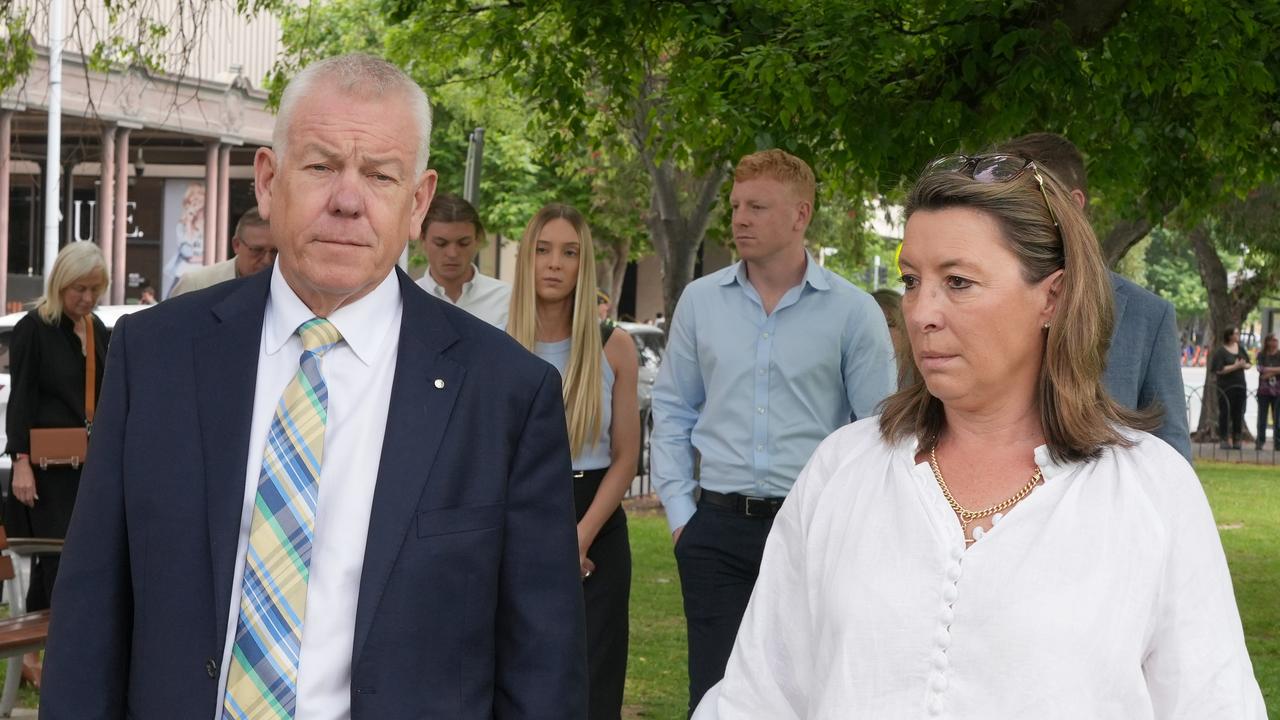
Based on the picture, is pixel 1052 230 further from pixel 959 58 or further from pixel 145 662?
pixel 959 58

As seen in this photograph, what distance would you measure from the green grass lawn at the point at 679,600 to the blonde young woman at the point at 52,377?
3202 millimetres

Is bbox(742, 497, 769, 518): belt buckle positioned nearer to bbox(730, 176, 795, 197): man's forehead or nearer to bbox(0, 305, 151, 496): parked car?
bbox(730, 176, 795, 197): man's forehead

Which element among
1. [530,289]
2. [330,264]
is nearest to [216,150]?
[530,289]

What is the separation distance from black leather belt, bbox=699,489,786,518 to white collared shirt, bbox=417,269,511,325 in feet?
4.94

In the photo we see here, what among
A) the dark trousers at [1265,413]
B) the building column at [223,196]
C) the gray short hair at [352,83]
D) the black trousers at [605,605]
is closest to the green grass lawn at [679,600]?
the black trousers at [605,605]

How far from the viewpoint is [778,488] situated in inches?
218

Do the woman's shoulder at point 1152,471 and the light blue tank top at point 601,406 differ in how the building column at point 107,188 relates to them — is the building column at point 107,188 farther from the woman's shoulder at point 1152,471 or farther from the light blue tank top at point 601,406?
the woman's shoulder at point 1152,471

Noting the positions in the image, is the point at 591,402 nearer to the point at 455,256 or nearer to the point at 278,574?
the point at 455,256

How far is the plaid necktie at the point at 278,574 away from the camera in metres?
2.56

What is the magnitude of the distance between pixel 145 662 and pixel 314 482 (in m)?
0.40

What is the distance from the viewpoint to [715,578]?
5.56m

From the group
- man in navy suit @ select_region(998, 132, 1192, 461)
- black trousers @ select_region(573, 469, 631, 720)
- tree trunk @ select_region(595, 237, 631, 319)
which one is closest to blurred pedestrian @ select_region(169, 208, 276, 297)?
black trousers @ select_region(573, 469, 631, 720)

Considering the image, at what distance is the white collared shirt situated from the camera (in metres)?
6.75

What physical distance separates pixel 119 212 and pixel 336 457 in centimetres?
3067
